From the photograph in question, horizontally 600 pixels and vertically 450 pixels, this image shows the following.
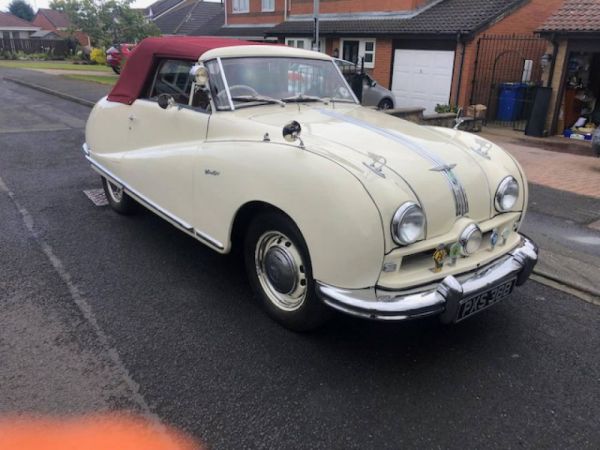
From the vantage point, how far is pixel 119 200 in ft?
18.3

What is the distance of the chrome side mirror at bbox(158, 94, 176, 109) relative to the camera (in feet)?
13.6

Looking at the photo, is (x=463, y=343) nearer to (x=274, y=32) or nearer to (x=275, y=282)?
(x=275, y=282)

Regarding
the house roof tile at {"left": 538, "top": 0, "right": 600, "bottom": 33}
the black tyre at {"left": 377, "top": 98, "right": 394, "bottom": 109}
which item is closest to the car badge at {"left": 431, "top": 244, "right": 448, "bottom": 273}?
the house roof tile at {"left": 538, "top": 0, "right": 600, "bottom": 33}

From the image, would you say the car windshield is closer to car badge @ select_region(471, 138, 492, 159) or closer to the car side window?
the car side window

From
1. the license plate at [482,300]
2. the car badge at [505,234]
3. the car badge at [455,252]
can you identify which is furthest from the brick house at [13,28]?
the license plate at [482,300]

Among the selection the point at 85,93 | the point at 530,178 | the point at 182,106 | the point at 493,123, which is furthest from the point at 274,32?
the point at 182,106

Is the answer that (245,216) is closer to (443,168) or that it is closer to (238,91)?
(238,91)

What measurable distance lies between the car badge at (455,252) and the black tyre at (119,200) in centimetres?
371

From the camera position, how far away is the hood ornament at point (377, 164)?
2.86 meters

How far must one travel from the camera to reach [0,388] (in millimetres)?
2820

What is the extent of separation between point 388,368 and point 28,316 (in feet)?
8.35

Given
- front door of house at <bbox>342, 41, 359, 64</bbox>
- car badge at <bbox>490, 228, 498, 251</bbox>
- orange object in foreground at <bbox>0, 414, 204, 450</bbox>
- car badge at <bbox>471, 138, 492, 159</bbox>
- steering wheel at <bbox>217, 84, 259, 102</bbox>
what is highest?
front door of house at <bbox>342, 41, 359, 64</bbox>

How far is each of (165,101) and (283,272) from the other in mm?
1921

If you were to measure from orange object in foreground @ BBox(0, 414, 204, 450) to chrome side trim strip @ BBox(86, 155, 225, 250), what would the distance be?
4.57 feet
